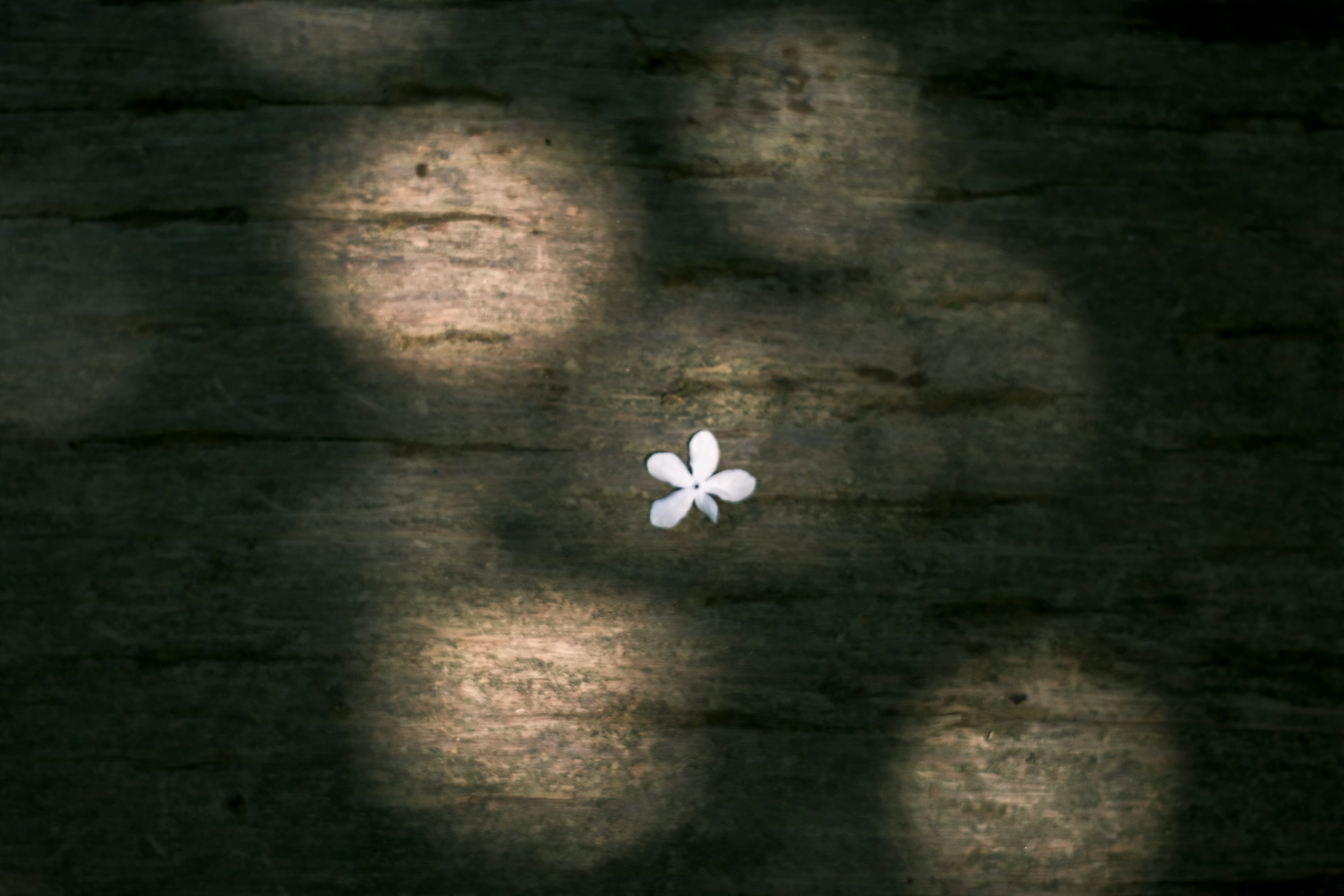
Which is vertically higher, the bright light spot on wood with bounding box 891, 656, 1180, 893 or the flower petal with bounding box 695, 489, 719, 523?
the flower petal with bounding box 695, 489, 719, 523

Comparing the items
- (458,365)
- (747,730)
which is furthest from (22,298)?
(747,730)

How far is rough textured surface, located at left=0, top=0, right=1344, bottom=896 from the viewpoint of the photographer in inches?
61.1

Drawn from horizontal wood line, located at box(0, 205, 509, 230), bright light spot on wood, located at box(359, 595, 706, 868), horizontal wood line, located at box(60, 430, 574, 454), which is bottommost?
bright light spot on wood, located at box(359, 595, 706, 868)

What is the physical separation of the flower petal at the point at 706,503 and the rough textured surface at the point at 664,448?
6 cm

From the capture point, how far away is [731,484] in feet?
5.02

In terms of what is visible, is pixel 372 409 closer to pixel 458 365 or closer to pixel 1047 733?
pixel 458 365

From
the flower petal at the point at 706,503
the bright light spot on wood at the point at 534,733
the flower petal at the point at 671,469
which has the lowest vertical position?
the bright light spot on wood at the point at 534,733

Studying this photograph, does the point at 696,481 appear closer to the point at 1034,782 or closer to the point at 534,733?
the point at 534,733

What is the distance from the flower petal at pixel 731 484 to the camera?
1517 mm

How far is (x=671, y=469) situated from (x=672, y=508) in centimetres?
7

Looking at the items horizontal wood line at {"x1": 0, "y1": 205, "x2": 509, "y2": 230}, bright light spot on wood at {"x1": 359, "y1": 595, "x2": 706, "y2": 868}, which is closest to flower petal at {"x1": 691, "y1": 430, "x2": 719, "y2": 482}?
bright light spot on wood at {"x1": 359, "y1": 595, "x2": 706, "y2": 868}

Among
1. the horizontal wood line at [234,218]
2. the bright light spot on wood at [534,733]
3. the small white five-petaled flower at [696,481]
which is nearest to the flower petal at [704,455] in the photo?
the small white five-petaled flower at [696,481]

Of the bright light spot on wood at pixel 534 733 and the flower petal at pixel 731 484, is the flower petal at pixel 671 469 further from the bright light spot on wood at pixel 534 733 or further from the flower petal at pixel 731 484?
the bright light spot on wood at pixel 534 733

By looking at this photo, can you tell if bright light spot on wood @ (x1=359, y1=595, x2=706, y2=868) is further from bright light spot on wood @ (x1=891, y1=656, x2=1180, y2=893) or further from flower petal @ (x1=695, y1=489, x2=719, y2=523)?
bright light spot on wood @ (x1=891, y1=656, x2=1180, y2=893)
